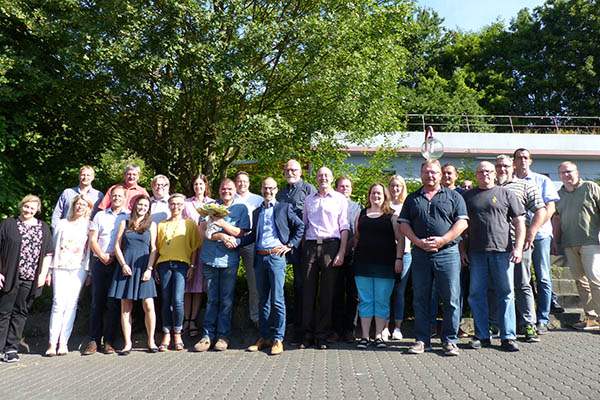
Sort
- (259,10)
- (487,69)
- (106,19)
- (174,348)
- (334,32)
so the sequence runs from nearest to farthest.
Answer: (174,348) < (106,19) < (334,32) < (259,10) < (487,69)

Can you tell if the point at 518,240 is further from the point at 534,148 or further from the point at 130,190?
the point at 534,148

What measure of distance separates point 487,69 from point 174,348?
3544 centimetres

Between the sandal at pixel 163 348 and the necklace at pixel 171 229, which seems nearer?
the sandal at pixel 163 348

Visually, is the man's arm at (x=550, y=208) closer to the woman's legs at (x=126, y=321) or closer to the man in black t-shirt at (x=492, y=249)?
the man in black t-shirt at (x=492, y=249)

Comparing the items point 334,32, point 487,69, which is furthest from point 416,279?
point 487,69

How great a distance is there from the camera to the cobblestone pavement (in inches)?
150

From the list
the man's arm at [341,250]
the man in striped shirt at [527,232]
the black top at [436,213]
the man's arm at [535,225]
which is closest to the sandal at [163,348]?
the man's arm at [341,250]

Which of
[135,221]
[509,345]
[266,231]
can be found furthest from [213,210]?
[509,345]

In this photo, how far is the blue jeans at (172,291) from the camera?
18.0ft

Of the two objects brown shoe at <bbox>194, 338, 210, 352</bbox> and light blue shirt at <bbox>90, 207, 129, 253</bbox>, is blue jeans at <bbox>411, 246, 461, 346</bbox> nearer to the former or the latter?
brown shoe at <bbox>194, 338, 210, 352</bbox>

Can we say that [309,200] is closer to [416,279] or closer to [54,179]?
[416,279]

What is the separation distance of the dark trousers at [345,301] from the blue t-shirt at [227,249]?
135 cm

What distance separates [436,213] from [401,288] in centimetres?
124

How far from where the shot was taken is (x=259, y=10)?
9609 millimetres
